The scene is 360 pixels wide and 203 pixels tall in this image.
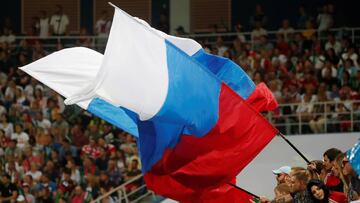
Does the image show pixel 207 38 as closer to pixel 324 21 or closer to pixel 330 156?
pixel 324 21

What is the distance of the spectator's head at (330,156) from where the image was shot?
8.64 meters

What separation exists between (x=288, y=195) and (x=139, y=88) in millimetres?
1307

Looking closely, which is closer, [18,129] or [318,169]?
[318,169]

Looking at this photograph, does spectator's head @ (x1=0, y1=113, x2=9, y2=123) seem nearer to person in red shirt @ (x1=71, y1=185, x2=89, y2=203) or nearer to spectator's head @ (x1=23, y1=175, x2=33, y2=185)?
spectator's head @ (x1=23, y1=175, x2=33, y2=185)

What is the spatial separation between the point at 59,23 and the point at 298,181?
1508cm

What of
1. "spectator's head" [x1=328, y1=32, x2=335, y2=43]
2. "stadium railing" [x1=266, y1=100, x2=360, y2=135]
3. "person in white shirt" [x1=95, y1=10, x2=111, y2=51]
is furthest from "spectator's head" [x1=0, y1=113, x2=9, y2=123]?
"spectator's head" [x1=328, y1=32, x2=335, y2=43]

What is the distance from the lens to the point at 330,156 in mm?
8688

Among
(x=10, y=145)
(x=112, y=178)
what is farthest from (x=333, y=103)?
(x=10, y=145)

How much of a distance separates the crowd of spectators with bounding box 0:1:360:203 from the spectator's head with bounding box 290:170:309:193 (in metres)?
9.47

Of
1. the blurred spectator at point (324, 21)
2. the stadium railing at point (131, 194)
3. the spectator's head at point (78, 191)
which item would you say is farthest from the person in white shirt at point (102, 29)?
the spectator's head at point (78, 191)

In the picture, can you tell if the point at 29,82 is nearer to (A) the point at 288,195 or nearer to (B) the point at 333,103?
(B) the point at 333,103

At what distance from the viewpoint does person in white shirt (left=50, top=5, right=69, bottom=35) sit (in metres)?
22.7

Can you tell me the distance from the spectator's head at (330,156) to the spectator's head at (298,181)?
43 centimetres

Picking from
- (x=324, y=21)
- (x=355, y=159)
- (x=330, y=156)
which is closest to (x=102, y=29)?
(x=324, y=21)
